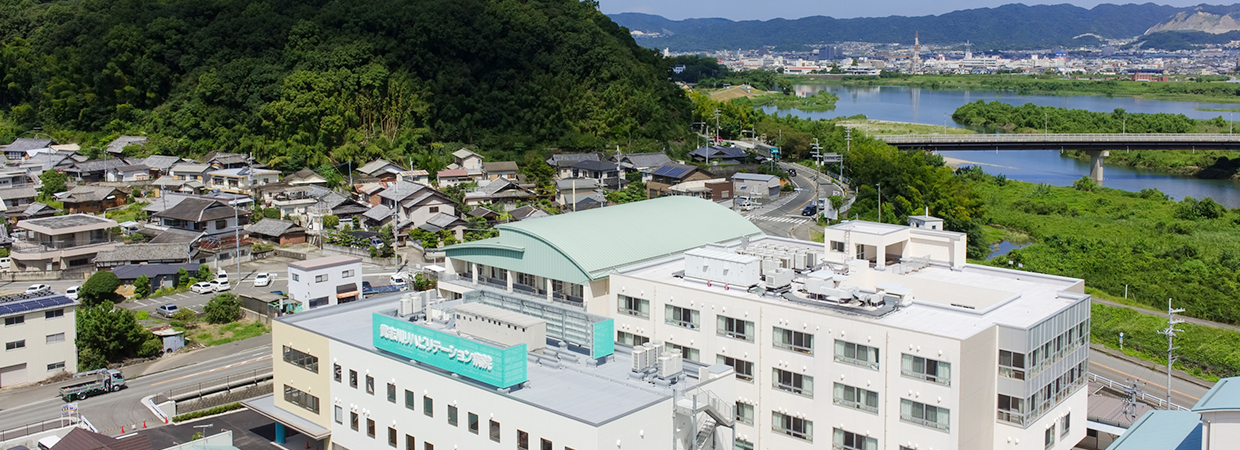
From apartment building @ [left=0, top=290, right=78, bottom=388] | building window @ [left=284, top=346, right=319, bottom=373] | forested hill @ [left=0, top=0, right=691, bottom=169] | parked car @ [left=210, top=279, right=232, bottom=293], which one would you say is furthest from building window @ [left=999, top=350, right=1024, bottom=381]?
forested hill @ [left=0, top=0, right=691, bottom=169]

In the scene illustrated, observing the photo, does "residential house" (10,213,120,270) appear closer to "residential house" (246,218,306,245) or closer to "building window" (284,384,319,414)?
"residential house" (246,218,306,245)

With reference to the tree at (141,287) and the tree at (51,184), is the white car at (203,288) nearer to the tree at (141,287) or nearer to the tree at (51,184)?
the tree at (141,287)

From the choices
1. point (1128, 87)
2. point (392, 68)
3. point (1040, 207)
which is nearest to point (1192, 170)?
point (1040, 207)

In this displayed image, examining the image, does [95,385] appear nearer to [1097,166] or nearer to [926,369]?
[926,369]

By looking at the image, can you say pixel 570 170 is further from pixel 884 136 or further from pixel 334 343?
pixel 334 343

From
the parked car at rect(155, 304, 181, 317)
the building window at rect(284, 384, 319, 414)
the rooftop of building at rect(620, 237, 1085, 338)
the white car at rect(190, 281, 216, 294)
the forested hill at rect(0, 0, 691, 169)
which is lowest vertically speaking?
the parked car at rect(155, 304, 181, 317)

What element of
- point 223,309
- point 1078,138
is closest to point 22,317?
point 223,309
